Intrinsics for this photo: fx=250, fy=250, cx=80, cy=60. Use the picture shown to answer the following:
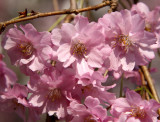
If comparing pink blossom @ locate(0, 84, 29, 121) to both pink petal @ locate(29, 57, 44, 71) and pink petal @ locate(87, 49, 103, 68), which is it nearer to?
pink petal @ locate(29, 57, 44, 71)

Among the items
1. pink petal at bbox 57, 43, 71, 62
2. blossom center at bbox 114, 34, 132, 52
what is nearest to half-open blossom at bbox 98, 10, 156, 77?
blossom center at bbox 114, 34, 132, 52

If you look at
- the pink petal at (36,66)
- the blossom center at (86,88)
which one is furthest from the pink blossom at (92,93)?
the pink petal at (36,66)

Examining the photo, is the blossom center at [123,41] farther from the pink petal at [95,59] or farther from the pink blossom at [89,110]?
the pink blossom at [89,110]

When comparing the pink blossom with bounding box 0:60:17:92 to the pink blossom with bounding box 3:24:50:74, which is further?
the pink blossom with bounding box 3:24:50:74

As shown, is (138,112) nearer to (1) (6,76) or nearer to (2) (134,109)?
(2) (134,109)

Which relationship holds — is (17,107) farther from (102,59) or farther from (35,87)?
(102,59)

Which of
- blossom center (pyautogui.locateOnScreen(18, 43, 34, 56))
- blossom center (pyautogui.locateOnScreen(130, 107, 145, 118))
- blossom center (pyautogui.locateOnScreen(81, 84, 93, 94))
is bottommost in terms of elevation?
blossom center (pyautogui.locateOnScreen(130, 107, 145, 118))

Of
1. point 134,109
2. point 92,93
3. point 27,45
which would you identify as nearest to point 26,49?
point 27,45
